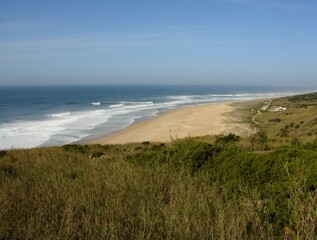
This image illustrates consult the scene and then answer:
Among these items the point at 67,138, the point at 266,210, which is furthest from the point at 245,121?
the point at 266,210

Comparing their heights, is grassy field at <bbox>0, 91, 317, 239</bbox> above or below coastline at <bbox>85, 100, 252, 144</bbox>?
above

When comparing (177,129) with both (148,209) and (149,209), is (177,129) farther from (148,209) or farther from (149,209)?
(148,209)

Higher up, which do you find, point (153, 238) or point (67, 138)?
point (153, 238)

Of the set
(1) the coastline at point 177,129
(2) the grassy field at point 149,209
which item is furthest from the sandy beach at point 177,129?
(2) the grassy field at point 149,209

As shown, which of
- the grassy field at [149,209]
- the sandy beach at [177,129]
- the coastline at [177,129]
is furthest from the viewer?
the sandy beach at [177,129]

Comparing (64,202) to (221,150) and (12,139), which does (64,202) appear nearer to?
(221,150)

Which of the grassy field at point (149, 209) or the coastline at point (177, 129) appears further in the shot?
the coastline at point (177, 129)

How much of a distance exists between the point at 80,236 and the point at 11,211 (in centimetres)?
122

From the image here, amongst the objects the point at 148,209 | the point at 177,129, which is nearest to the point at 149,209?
the point at 148,209

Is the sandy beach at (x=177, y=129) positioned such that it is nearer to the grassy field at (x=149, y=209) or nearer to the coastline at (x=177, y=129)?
the coastline at (x=177, y=129)

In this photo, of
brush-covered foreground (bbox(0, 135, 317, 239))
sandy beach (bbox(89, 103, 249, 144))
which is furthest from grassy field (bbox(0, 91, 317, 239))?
sandy beach (bbox(89, 103, 249, 144))

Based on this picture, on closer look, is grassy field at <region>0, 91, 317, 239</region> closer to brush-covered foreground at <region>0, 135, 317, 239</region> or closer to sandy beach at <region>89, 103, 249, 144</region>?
brush-covered foreground at <region>0, 135, 317, 239</region>

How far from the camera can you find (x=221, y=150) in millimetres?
10508

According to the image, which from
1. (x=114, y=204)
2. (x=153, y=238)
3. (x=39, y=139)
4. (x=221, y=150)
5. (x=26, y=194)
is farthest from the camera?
(x=39, y=139)
